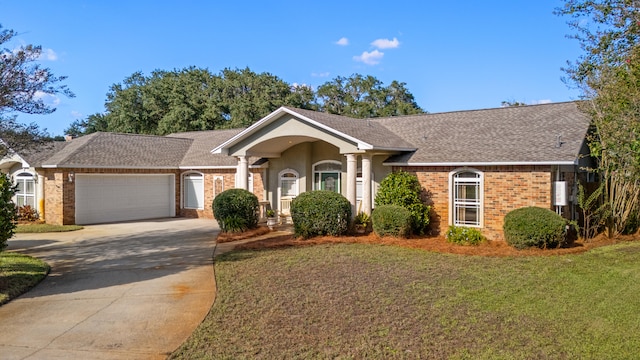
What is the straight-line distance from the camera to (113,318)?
7.03 metres

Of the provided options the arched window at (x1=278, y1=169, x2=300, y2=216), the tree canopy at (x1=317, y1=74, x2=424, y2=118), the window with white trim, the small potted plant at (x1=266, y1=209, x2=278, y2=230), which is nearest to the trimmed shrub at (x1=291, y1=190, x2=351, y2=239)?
the small potted plant at (x1=266, y1=209, x2=278, y2=230)

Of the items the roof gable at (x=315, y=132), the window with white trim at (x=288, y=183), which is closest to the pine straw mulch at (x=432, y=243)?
the roof gable at (x=315, y=132)

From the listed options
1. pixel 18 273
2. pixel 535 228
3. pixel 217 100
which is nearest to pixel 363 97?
pixel 217 100

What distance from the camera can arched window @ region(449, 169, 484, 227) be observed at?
1434 centimetres

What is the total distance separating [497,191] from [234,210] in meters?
8.49

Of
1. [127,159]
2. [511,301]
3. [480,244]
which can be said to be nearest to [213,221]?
[127,159]

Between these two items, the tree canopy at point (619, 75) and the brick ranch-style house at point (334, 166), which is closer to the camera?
the tree canopy at point (619, 75)

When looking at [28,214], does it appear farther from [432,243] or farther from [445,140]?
[445,140]

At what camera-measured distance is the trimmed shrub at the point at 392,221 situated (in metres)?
14.0

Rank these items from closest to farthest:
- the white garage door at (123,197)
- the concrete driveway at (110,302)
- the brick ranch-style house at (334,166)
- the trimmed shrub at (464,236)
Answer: the concrete driveway at (110,302), the trimmed shrub at (464,236), the brick ranch-style house at (334,166), the white garage door at (123,197)

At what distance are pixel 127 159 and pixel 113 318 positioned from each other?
16.2 m

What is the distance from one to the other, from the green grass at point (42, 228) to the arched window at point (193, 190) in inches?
212

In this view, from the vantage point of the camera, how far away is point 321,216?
14422mm

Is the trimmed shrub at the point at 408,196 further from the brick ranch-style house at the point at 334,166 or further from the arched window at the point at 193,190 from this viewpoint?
the arched window at the point at 193,190
